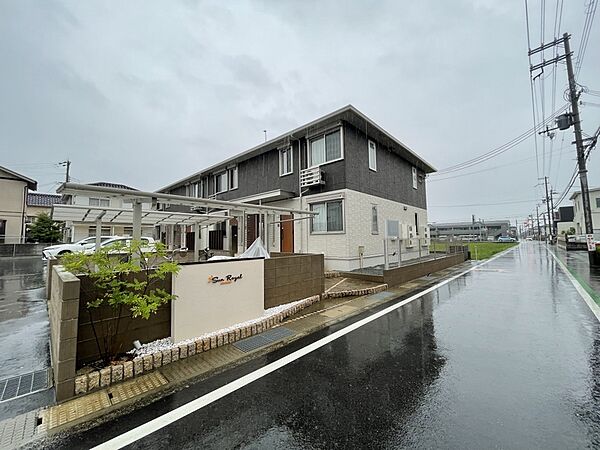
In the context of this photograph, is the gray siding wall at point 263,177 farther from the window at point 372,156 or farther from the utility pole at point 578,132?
the utility pole at point 578,132

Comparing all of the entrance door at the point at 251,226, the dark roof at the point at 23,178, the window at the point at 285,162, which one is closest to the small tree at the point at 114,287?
the window at the point at 285,162

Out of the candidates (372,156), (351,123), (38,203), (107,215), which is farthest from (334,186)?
(38,203)

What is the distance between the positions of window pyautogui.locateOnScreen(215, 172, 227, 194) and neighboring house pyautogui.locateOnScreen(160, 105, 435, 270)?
122cm

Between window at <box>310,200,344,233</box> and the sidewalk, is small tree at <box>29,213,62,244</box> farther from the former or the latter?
the sidewalk

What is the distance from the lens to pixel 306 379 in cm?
304

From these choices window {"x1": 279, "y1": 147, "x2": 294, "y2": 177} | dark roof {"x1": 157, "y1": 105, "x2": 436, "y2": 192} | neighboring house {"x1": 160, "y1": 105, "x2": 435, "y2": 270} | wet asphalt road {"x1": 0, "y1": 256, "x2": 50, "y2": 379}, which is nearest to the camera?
wet asphalt road {"x1": 0, "y1": 256, "x2": 50, "y2": 379}

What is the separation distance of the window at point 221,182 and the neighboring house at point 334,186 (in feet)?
4.02

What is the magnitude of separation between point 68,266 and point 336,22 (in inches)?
503

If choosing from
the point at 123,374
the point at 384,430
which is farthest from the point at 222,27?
the point at 384,430

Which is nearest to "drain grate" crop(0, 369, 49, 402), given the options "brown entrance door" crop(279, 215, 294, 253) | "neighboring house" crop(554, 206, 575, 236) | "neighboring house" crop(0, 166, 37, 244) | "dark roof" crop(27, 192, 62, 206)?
"brown entrance door" crop(279, 215, 294, 253)

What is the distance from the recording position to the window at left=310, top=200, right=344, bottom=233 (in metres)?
10.4

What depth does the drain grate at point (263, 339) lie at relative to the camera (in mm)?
3986

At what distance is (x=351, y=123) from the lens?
10.6 meters

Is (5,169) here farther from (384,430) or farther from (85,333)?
Result: (384,430)
